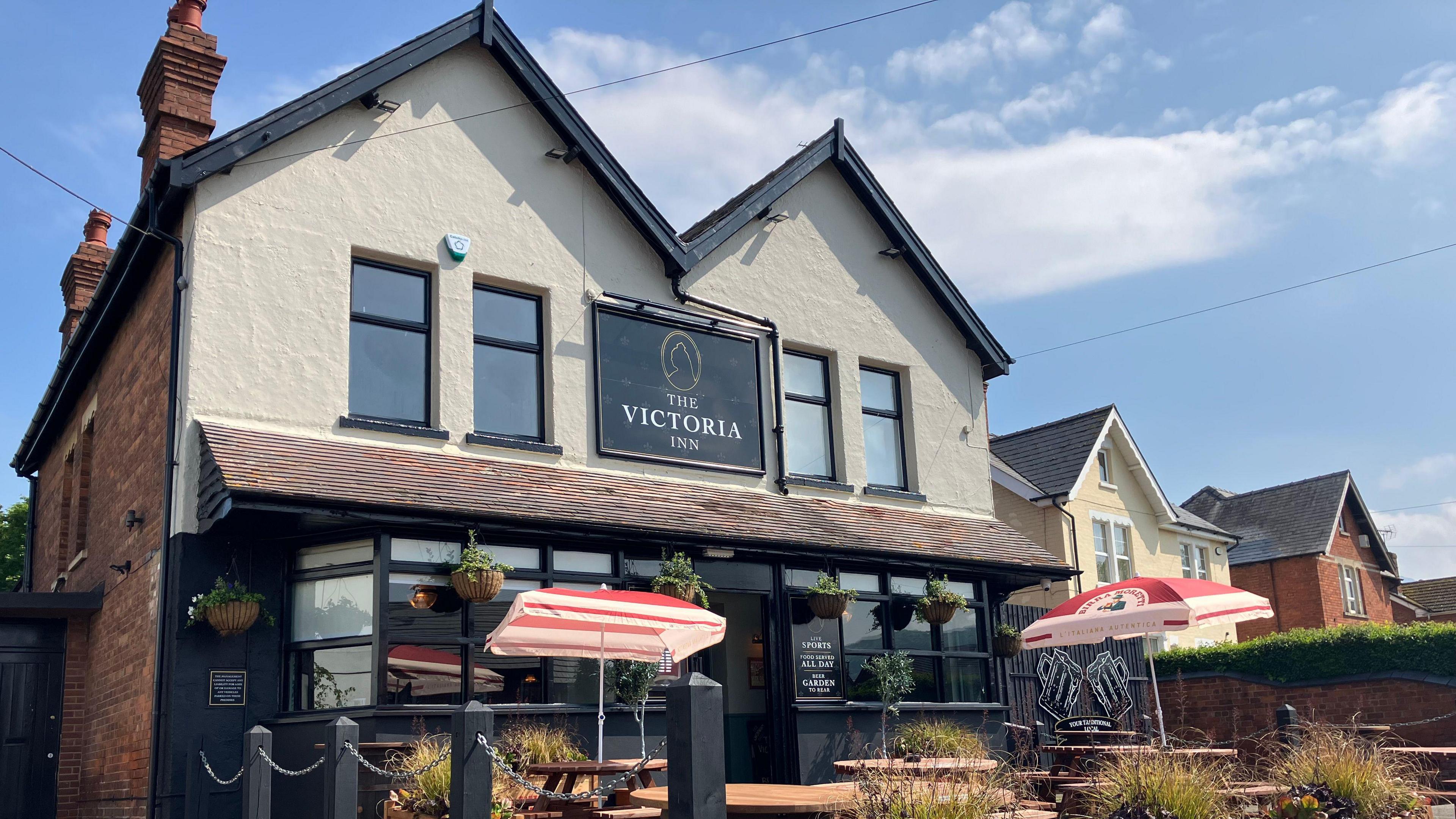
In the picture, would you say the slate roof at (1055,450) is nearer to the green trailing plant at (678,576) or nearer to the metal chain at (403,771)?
the green trailing plant at (678,576)

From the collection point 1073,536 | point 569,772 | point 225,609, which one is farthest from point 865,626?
point 1073,536

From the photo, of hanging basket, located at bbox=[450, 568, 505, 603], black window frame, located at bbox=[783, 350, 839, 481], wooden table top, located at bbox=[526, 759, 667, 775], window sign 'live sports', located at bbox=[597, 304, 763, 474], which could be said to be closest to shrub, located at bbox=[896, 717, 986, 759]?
black window frame, located at bbox=[783, 350, 839, 481]

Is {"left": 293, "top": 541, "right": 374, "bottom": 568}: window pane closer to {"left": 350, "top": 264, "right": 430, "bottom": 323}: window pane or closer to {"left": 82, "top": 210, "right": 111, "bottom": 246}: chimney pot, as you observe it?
{"left": 350, "top": 264, "right": 430, "bottom": 323}: window pane

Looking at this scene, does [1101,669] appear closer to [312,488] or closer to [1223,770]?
[1223,770]

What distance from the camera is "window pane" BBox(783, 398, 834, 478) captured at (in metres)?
15.9

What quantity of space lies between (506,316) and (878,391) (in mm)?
5857

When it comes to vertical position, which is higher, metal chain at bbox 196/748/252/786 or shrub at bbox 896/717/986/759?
metal chain at bbox 196/748/252/786

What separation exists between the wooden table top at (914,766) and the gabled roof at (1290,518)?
28.0 meters

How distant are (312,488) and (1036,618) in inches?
449

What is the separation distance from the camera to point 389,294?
1297cm

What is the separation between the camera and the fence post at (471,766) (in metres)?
7.39

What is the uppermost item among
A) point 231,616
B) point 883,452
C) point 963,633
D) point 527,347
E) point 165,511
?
point 527,347

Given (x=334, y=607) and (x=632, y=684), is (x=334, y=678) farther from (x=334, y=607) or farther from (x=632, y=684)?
(x=632, y=684)

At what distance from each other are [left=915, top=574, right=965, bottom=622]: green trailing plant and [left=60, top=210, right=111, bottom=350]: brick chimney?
1389 cm
